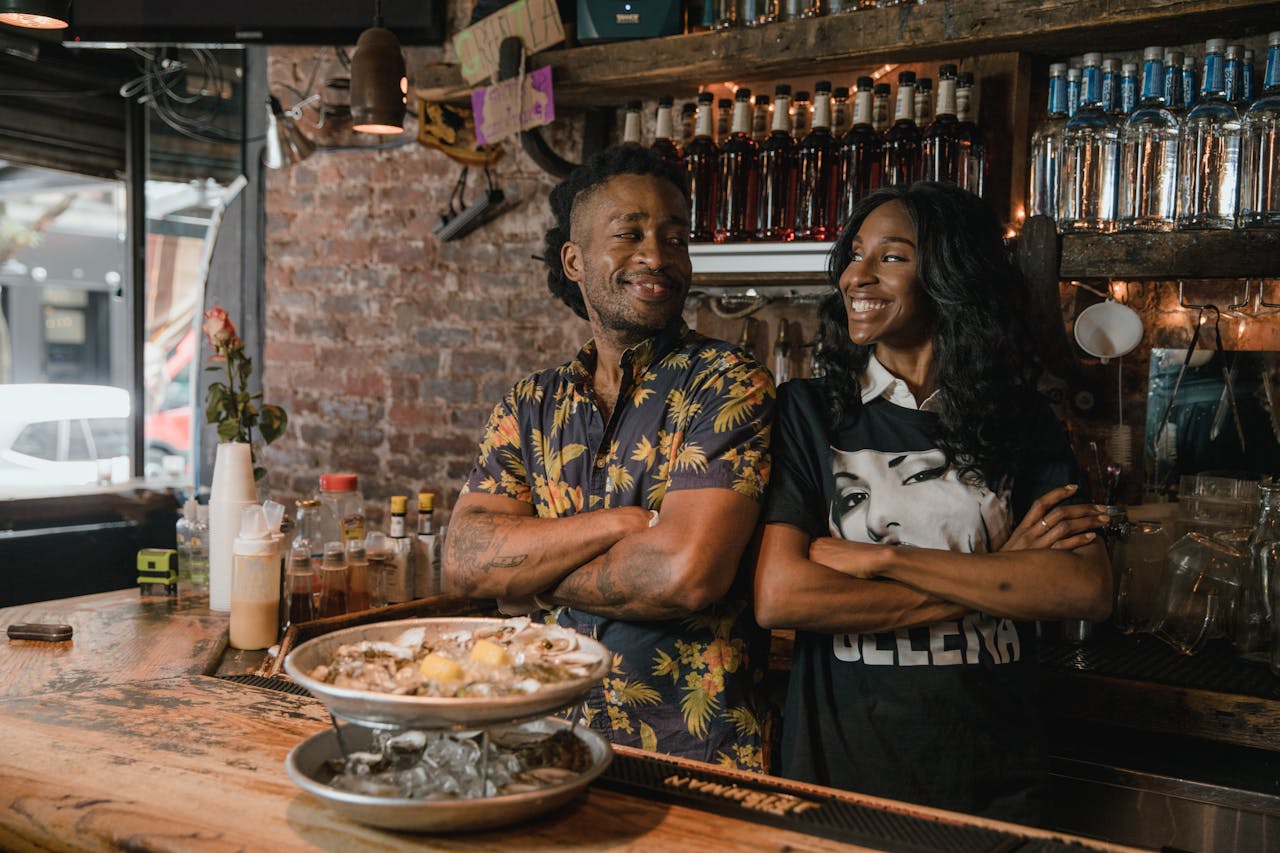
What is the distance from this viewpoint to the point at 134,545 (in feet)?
12.6

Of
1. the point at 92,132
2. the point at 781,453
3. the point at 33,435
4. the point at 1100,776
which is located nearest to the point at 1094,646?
the point at 1100,776

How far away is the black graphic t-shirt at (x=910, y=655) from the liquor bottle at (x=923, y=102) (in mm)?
1021

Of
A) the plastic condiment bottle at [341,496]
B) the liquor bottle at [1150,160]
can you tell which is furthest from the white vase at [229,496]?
the liquor bottle at [1150,160]

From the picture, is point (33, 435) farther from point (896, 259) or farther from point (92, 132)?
point (896, 259)

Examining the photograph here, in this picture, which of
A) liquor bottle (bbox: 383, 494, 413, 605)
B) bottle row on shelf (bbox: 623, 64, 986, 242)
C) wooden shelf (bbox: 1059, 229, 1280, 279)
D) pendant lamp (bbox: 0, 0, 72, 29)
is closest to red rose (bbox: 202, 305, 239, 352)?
liquor bottle (bbox: 383, 494, 413, 605)

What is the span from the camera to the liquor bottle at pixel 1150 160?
2258 millimetres

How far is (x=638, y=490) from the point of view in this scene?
180 cm

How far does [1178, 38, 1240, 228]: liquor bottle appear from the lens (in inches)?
87.0

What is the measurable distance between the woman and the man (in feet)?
0.31

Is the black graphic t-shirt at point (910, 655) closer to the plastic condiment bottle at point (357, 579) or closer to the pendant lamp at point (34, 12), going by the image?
the plastic condiment bottle at point (357, 579)

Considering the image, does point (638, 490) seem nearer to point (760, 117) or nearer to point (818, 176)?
point (818, 176)

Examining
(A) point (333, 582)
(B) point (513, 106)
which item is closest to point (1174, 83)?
(B) point (513, 106)

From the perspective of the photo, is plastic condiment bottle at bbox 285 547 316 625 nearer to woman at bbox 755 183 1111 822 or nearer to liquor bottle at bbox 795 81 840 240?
woman at bbox 755 183 1111 822

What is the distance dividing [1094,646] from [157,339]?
4.61 metres
